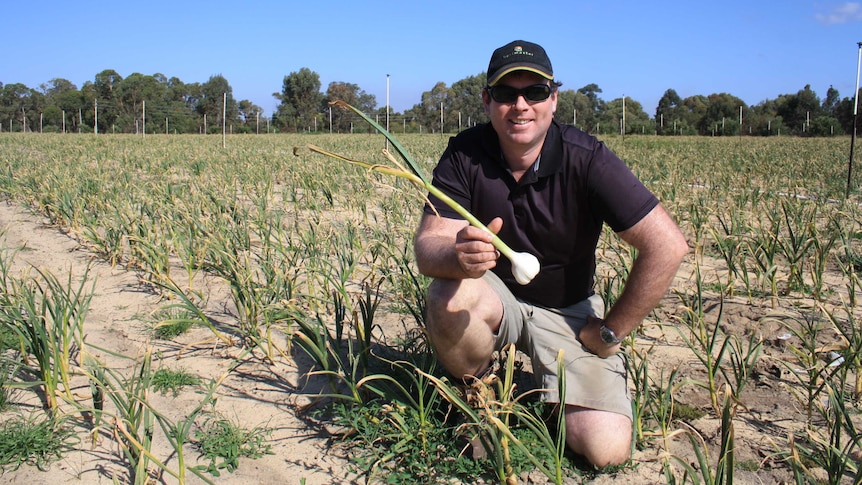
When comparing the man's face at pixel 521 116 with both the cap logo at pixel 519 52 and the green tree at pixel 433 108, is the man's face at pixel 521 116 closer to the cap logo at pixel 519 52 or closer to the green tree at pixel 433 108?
the cap logo at pixel 519 52

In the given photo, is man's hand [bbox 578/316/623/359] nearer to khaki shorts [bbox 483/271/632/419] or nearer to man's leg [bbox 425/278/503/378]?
khaki shorts [bbox 483/271/632/419]

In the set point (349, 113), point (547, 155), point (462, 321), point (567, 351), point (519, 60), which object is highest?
point (349, 113)

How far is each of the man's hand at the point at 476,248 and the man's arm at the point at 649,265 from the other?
464mm

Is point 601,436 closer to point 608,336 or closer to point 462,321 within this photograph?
point 608,336

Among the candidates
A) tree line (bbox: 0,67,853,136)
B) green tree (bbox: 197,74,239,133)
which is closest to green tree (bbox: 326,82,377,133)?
tree line (bbox: 0,67,853,136)

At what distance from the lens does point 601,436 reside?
1657 mm

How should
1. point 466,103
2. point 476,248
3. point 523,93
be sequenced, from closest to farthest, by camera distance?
point 476,248 < point 523,93 < point 466,103

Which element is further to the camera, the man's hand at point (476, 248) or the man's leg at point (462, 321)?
the man's leg at point (462, 321)

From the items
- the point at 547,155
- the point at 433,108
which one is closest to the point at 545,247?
the point at 547,155

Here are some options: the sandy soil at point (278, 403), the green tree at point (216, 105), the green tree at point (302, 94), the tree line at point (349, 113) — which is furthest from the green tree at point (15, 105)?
the sandy soil at point (278, 403)

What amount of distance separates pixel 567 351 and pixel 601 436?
319mm

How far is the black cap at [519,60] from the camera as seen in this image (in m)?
1.83

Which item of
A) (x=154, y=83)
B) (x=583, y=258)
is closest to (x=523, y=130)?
(x=583, y=258)

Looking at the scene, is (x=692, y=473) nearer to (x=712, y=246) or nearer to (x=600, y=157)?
(x=600, y=157)
